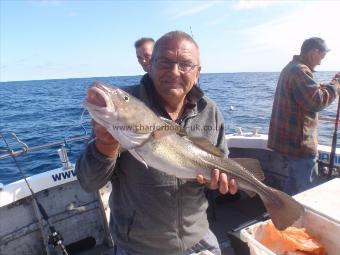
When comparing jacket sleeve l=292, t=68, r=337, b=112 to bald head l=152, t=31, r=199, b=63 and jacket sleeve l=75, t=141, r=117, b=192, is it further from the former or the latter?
jacket sleeve l=75, t=141, r=117, b=192

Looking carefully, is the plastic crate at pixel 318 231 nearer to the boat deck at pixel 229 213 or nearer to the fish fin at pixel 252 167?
the fish fin at pixel 252 167

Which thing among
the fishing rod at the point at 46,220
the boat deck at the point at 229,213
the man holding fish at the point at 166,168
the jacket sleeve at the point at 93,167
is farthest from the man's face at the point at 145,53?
the jacket sleeve at the point at 93,167

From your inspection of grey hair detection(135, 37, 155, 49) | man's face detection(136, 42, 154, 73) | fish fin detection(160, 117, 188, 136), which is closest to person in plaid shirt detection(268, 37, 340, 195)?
man's face detection(136, 42, 154, 73)

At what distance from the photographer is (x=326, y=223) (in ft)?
9.77

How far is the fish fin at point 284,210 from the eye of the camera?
8.73 ft

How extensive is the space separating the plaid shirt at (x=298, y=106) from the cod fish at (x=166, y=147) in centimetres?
255

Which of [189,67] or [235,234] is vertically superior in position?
[189,67]

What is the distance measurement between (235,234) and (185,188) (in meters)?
0.88

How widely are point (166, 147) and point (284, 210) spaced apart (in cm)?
110

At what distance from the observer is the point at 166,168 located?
2.50 m

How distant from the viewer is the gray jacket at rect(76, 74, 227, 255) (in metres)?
2.69

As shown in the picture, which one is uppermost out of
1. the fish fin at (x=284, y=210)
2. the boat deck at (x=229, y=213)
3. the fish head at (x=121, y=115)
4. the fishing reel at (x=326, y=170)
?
the fish head at (x=121, y=115)

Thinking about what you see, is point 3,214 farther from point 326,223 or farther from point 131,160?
point 326,223

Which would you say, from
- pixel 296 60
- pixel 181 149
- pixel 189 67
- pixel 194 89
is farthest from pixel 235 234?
pixel 296 60
